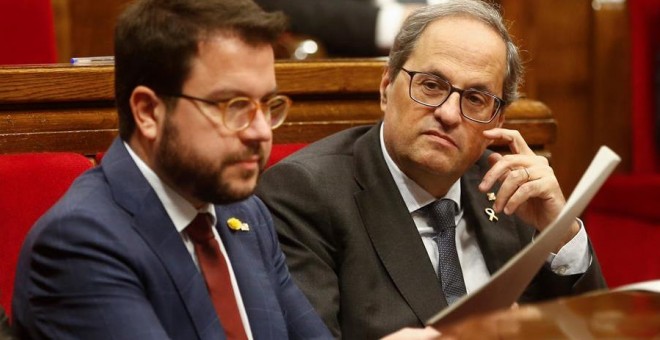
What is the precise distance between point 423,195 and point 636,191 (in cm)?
128

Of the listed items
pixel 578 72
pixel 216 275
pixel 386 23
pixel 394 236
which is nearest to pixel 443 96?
pixel 394 236

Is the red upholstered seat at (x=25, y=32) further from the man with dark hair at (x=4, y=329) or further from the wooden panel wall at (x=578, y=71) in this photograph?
the wooden panel wall at (x=578, y=71)

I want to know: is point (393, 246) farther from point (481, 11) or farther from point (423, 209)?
point (481, 11)

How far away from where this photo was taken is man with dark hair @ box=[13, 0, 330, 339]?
3.99ft

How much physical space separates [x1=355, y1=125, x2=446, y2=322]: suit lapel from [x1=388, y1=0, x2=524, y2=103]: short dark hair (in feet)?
0.57

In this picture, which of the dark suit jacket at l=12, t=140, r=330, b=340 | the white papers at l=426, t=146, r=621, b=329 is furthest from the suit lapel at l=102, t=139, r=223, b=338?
the white papers at l=426, t=146, r=621, b=329

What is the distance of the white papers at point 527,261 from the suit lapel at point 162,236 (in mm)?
287

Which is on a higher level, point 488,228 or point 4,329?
point 4,329

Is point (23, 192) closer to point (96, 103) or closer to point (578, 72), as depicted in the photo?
point (96, 103)

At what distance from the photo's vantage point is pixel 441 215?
191 centimetres

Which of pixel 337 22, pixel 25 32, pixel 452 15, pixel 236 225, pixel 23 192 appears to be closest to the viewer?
pixel 236 225

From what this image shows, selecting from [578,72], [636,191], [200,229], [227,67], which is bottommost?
[636,191]

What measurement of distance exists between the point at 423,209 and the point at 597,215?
1.38m

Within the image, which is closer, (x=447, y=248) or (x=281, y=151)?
(x=447, y=248)
